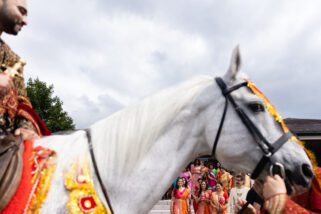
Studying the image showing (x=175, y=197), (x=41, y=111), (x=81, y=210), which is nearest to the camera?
(x=81, y=210)

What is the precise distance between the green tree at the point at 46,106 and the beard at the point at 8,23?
3735 centimetres

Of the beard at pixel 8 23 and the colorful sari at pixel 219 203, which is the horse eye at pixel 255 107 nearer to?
the beard at pixel 8 23

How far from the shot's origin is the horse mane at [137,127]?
2.56 meters

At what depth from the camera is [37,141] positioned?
2.70m

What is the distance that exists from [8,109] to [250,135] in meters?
1.86

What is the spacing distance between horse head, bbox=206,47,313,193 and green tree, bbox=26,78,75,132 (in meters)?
37.9

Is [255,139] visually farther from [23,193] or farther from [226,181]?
[226,181]

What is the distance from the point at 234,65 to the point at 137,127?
0.91 m

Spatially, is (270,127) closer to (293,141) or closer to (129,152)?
(293,141)

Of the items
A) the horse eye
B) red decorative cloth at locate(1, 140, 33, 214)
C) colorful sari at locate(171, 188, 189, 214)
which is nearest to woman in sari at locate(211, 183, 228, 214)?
colorful sari at locate(171, 188, 189, 214)

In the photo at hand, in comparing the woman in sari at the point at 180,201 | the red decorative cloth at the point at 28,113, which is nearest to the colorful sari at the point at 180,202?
the woman in sari at the point at 180,201

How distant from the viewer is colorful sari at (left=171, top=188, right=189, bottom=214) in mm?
12977

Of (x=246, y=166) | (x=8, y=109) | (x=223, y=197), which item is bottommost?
(x=246, y=166)

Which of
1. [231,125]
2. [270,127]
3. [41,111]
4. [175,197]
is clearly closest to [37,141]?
[231,125]
